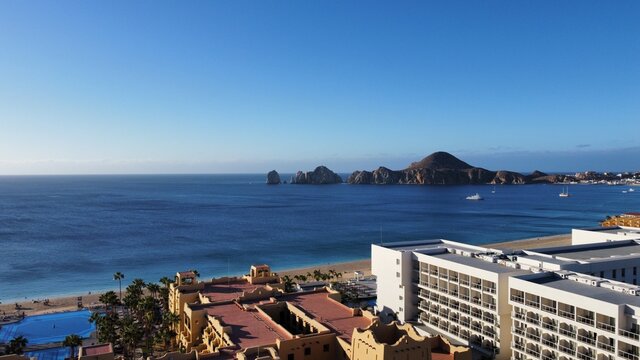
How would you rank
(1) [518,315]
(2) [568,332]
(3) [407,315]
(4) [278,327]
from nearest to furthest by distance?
(2) [568,332], (4) [278,327], (1) [518,315], (3) [407,315]

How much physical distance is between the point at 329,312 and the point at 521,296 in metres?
14.4

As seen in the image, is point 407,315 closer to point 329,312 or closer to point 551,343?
point 329,312

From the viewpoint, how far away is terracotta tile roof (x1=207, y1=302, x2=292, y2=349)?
29859 millimetres

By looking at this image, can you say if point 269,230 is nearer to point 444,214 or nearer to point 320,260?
point 320,260

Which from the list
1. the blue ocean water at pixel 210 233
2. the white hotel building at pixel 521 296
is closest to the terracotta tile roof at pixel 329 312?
the white hotel building at pixel 521 296

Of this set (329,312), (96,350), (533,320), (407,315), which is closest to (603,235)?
(407,315)

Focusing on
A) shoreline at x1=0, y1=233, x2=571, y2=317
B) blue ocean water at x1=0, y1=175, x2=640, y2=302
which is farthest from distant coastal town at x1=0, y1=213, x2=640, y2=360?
blue ocean water at x1=0, y1=175, x2=640, y2=302

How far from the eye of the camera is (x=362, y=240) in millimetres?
114438

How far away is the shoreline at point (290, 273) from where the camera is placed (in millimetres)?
60500

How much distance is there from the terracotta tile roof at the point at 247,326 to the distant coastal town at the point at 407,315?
9 centimetres

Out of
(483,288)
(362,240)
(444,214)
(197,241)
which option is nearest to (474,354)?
(483,288)

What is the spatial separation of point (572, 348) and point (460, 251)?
56.9 feet

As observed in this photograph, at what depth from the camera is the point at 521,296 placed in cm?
3512

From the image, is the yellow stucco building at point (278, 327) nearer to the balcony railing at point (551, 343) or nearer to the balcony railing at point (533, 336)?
the balcony railing at point (551, 343)
